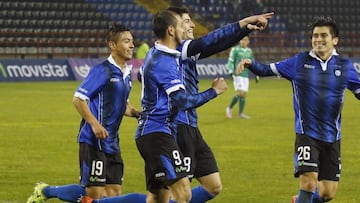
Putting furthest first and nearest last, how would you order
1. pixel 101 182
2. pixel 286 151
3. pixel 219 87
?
pixel 286 151 < pixel 101 182 < pixel 219 87

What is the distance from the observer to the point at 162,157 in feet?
27.0

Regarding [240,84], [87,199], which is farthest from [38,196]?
[240,84]

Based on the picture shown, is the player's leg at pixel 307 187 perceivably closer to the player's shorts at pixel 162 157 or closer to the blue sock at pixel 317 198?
the blue sock at pixel 317 198

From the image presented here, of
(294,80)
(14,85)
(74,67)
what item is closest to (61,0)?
(74,67)

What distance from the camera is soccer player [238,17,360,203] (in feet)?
30.6

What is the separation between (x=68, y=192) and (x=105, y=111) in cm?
132

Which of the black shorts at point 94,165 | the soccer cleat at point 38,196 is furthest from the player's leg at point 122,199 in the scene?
the soccer cleat at point 38,196

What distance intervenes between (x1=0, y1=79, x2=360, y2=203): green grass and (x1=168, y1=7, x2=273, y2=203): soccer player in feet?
7.06

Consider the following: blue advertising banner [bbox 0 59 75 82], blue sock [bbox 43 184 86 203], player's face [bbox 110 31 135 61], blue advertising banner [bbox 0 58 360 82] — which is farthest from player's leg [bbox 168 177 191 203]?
blue advertising banner [bbox 0 59 75 82]

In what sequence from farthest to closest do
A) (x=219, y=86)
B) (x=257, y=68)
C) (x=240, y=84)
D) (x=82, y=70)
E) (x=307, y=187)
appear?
1. (x=82, y=70)
2. (x=240, y=84)
3. (x=257, y=68)
4. (x=307, y=187)
5. (x=219, y=86)

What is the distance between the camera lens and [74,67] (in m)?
39.6

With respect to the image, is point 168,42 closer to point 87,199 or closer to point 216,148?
point 87,199

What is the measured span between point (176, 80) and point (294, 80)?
6.82 ft

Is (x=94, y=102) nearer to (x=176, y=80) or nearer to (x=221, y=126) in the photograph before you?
(x=176, y=80)
